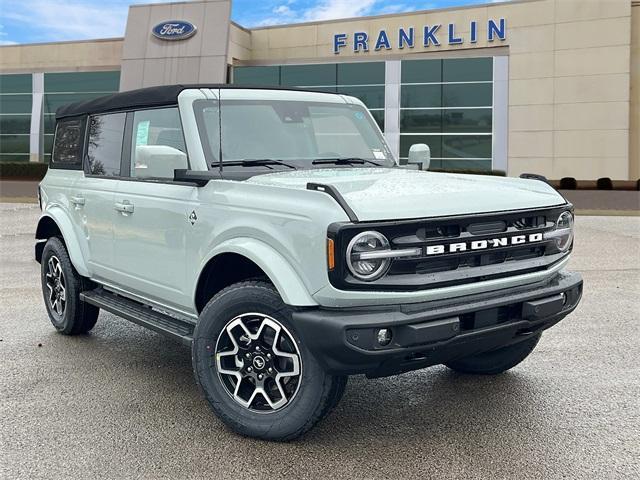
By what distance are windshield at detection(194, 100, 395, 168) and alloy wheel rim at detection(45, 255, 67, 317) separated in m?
2.32

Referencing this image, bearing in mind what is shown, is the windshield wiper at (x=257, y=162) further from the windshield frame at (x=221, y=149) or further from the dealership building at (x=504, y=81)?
the dealership building at (x=504, y=81)

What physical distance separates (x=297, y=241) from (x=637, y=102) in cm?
3596

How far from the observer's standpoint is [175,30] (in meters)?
39.3

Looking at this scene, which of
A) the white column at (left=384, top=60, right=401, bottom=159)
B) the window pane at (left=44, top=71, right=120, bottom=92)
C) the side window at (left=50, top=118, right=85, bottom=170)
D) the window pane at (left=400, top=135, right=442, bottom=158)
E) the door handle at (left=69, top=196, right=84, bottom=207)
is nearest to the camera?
the door handle at (left=69, top=196, right=84, bottom=207)

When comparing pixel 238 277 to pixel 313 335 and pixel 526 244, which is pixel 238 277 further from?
pixel 526 244

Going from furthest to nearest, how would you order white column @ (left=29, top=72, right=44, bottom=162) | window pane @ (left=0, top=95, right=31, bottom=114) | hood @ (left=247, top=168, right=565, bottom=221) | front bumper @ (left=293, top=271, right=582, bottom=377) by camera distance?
window pane @ (left=0, top=95, right=31, bottom=114) < white column @ (left=29, top=72, right=44, bottom=162) < hood @ (left=247, top=168, right=565, bottom=221) < front bumper @ (left=293, top=271, right=582, bottom=377)

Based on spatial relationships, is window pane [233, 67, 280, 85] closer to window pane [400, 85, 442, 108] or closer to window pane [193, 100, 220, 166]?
window pane [400, 85, 442, 108]

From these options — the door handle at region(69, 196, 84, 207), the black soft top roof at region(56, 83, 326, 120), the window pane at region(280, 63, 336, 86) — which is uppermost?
the window pane at region(280, 63, 336, 86)

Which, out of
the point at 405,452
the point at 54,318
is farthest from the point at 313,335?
the point at 54,318

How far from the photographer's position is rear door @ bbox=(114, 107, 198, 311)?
4121 millimetres

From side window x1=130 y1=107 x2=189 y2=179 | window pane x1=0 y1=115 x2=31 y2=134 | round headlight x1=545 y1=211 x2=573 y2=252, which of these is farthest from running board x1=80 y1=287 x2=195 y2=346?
window pane x1=0 y1=115 x2=31 y2=134

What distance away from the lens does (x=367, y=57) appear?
35.9 meters

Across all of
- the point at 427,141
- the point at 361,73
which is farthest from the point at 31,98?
the point at 427,141

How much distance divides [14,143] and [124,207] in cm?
4164
